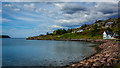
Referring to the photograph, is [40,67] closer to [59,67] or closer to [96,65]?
[59,67]

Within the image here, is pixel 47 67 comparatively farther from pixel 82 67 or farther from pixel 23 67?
pixel 82 67

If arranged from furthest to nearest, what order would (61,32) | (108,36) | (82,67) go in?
(61,32)
(108,36)
(82,67)

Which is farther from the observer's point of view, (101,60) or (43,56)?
(43,56)

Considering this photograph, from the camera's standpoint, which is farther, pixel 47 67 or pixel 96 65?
pixel 47 67

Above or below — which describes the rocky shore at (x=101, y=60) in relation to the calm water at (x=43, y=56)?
above

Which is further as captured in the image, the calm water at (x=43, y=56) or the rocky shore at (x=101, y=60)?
the calm water at (x=43, y=56)

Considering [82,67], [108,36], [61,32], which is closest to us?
[82,67]

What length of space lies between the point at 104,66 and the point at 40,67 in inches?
373

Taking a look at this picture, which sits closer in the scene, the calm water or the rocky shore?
the rocky shore

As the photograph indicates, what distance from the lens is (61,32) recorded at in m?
185

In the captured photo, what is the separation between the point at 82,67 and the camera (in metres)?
13.7

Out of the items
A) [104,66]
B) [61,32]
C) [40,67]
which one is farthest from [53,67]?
[61,32]

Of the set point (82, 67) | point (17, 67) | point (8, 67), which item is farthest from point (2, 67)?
point (82, 67)

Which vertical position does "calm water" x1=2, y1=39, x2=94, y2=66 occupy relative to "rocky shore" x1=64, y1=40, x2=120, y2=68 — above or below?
below
